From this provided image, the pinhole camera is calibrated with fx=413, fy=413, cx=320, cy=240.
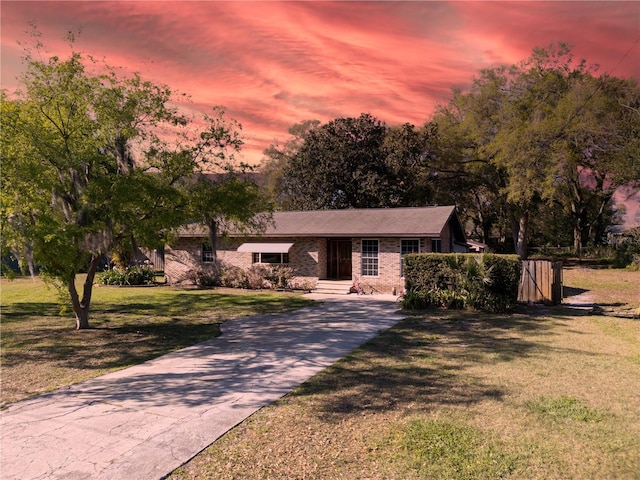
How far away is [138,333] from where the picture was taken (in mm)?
12031

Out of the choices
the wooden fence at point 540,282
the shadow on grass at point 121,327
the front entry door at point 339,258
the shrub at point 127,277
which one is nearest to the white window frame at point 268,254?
the front entry door at point 339,258

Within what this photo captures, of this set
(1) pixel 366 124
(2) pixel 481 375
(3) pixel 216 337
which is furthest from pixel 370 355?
(1) pixel 366 124

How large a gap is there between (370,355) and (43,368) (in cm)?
702

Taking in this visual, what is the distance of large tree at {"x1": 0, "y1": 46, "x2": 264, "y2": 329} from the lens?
9.92 meters

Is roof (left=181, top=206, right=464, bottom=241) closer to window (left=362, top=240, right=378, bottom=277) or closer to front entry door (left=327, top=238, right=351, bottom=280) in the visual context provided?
window (left=362, top=240, right=378, bottom=277)

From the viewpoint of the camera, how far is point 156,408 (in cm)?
640

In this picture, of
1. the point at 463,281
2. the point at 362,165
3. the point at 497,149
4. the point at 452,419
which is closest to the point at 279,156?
the point at 362,165

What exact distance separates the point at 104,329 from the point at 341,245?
46.4 feet

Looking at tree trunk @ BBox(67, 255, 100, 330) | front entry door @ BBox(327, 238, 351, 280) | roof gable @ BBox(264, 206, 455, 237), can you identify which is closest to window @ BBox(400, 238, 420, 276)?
roof gable @ BBox(264, 206, 455, 237)

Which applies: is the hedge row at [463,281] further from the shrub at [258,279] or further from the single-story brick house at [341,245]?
the shrub at [258,279]

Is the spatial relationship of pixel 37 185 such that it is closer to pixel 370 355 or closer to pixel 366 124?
pixel 370 355

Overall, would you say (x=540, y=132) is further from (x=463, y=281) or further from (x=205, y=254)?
(x=205, y=254)

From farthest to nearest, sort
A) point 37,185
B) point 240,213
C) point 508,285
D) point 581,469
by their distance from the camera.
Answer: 1. point 508,285
2. point 240,213
3. point 37,185
4. point 581,469

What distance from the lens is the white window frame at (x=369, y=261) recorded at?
21328 mm
